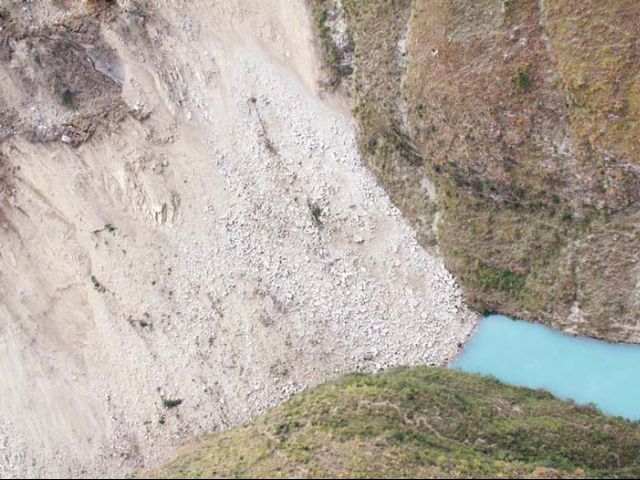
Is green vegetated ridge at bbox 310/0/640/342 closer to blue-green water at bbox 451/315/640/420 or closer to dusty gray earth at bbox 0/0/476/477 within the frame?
blue-green water at bbox 451/315/640/420

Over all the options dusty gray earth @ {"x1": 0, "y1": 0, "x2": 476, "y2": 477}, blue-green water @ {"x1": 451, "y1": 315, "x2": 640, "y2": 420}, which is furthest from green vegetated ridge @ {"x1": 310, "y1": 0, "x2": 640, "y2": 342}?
dusty gray earth @ {"x1": 0, "y1": 0, "x2": 476, "y2": 477}

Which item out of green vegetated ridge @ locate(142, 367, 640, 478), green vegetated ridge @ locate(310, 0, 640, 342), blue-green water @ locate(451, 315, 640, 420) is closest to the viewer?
green vegetated ridge @ locate(142, 367, 640, 478)

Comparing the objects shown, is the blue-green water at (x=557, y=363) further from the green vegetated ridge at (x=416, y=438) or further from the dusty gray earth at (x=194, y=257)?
the green vegetated ridge at (x=416, y=438)

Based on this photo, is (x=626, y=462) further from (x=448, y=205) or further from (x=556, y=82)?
(x=556, y=82)

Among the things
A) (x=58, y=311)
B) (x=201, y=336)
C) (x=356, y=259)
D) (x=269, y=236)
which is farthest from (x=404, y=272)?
(x=58, y=311)

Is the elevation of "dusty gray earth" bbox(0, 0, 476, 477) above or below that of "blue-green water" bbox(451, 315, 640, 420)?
above

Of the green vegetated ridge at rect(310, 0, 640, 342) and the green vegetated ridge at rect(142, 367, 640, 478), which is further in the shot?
the green vegetated ridge at rect(310, 0, 640, 342)

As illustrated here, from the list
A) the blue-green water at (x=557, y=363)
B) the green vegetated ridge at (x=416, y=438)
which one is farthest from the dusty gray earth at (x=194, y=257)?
the green vegetated ridge at (x=416, y=438)
